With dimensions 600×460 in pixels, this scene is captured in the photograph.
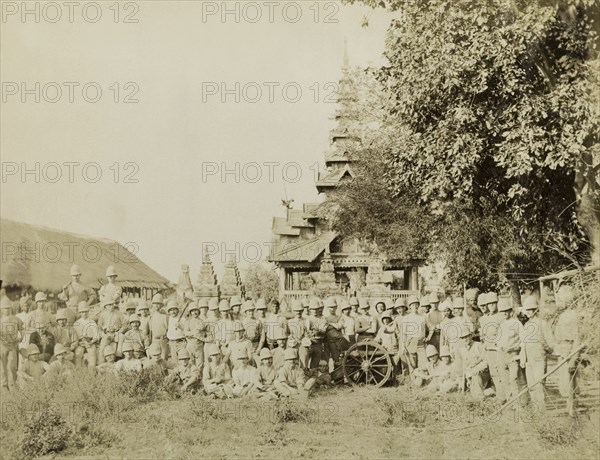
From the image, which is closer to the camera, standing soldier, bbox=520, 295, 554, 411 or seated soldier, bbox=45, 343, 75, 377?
standing soldier, bbox=520, 295, 554, 411

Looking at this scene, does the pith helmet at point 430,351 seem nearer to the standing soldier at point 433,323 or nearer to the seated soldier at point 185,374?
the standing soldier at point 433,323

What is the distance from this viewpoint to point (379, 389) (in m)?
11.9

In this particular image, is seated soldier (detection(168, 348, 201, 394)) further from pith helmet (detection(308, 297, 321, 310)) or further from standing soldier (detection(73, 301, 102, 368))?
pith helmet (detection(308, 297, 321, 310))

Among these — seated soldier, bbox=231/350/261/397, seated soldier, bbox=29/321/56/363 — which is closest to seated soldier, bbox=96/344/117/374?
seated soldier, bbox=29/321/56/363

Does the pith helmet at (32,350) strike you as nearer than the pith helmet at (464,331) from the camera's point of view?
No

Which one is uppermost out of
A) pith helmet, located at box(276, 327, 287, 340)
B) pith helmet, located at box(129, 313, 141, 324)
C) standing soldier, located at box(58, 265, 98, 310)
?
standing soldier, located at box(58, 265, 98, 310)

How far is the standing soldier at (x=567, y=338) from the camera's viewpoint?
8641 millimetres

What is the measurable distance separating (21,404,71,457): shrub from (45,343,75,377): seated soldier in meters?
2.84

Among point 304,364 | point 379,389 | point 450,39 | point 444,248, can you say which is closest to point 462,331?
point 379,389

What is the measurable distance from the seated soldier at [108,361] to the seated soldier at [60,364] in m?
0.50

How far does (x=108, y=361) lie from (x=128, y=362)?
1.71ft

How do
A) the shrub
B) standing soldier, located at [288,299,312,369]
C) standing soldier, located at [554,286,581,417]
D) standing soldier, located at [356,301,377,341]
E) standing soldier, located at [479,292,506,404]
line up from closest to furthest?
the shrub, standing soldier, located at [554,286,581,417], standing soldier, located at [479,292,506,404], standing soldier, located at [288,299,312,369], standing soldier, located at [356,301,377,341]

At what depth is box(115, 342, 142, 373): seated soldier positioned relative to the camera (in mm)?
11992

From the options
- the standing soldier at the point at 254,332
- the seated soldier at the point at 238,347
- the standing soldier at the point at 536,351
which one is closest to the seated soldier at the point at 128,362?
the seated soldier at the point at 238,347
